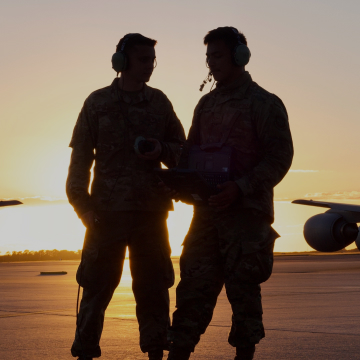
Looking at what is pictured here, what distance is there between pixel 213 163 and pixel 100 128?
1.09 m

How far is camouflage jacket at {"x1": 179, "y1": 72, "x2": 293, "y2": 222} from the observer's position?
13.9ft

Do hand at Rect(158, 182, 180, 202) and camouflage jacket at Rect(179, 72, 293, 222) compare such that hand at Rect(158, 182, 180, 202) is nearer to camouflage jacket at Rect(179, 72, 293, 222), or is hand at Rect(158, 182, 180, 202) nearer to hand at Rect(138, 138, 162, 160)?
camouflage jacket at Rect(179, 72, 293, 222)

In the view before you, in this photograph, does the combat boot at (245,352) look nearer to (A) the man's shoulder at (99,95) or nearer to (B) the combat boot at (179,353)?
(B) the combat boot at (179,353)

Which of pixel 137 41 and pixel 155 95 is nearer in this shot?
pixel 137 41

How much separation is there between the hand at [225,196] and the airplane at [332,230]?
12.0 meters

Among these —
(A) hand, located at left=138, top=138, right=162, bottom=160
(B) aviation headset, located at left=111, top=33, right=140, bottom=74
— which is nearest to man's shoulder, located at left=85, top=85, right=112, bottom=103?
(B) aviation headset, located at left=111, top=33, right=140, bottom=74

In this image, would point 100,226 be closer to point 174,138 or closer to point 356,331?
point 174,138

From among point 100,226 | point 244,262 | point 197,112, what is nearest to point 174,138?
point 197,112

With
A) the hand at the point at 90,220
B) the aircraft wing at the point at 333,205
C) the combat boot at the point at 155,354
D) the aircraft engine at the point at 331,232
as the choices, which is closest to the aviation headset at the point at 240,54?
the hand at the point at 90,220

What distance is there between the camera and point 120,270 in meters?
4.85

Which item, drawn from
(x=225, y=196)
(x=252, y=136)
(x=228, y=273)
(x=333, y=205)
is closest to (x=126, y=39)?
(x=252, y=136)

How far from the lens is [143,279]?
482 centimetres

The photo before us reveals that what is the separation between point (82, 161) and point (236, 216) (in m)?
1.30

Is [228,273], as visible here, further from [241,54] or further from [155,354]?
[241,54]
